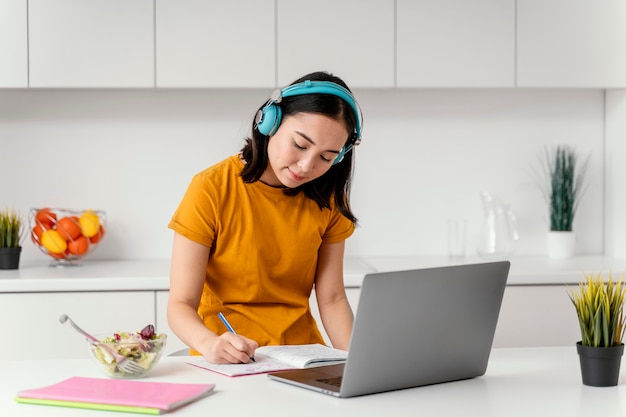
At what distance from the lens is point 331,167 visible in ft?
7.32

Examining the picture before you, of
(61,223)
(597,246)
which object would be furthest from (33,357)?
(597,246)

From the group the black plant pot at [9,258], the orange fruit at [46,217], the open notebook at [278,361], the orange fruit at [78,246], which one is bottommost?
the open notebook at [278,361]

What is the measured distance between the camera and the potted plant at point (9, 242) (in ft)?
11.0

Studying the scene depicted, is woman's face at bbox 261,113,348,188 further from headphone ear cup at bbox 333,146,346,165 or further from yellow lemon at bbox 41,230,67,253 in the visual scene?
yellow lemon at bbox 41,230,67,253

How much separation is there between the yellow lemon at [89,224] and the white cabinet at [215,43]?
0.61 metres

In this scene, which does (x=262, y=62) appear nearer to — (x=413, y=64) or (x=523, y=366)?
(x=413, y=64)

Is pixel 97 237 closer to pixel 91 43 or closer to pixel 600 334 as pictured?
pixel 91 43

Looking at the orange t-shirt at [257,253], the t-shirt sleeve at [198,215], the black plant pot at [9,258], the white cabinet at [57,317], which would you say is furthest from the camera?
the black plant pot at [9,258]

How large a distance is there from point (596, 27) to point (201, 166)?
174 centimetres

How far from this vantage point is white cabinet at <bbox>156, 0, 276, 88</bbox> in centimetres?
338

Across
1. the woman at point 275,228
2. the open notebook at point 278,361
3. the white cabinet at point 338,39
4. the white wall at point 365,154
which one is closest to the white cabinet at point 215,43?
the white cabinet at point 338,39

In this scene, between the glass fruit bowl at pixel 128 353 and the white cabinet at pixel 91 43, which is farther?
the white cabinet at pixel 91 43

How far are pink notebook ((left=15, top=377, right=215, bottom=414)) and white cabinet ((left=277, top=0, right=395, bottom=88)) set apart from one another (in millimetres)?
2033

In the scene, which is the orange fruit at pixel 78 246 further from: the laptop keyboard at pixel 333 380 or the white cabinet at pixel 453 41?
the laptop keyboard at pixel 333 380
